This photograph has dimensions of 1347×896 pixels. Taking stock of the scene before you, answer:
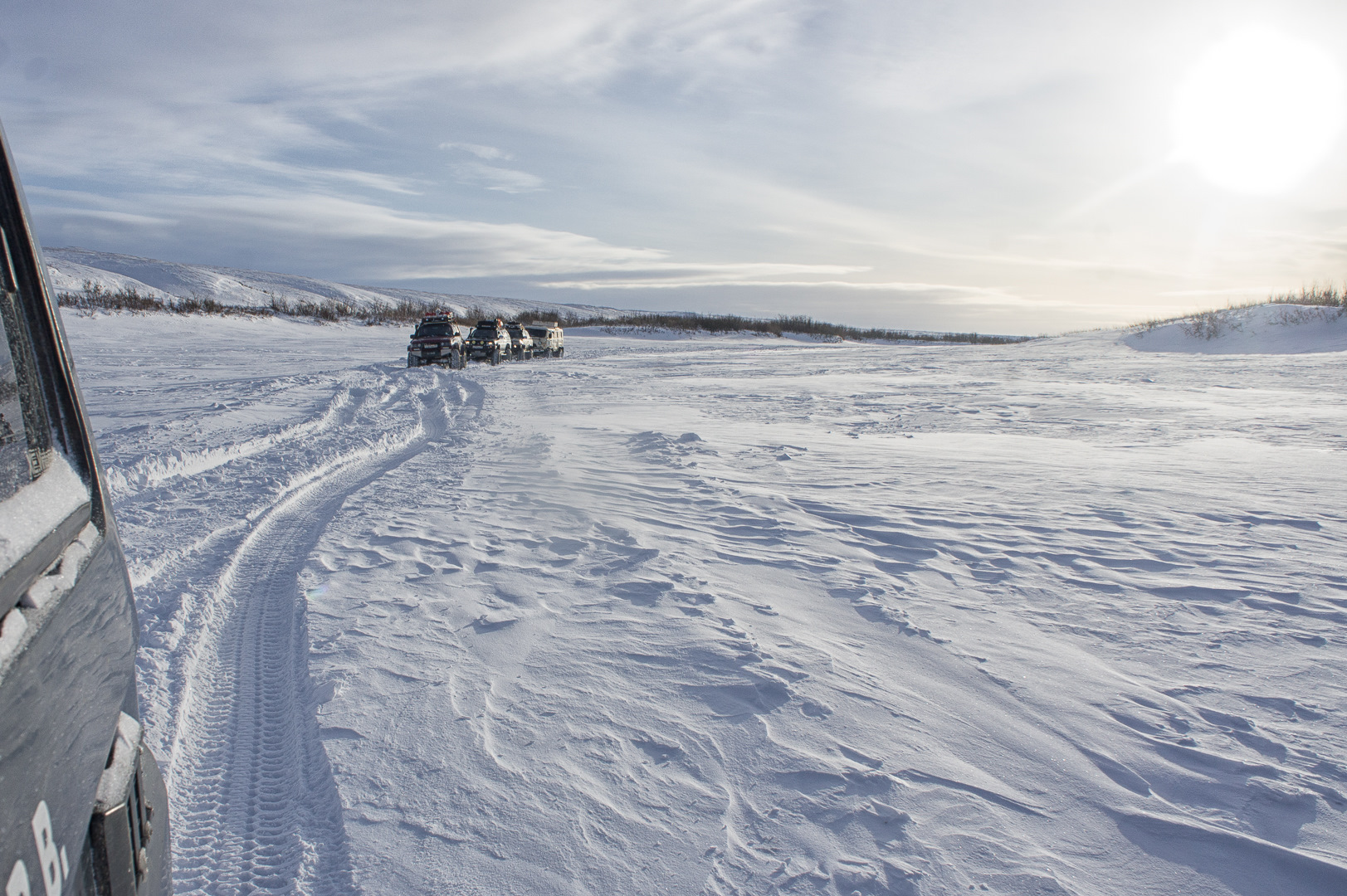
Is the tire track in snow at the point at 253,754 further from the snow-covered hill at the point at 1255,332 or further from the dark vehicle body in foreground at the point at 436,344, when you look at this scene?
the snow-covered hill at the point at 1255,332

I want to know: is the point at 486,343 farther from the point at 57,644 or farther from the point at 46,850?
the point at 46,850

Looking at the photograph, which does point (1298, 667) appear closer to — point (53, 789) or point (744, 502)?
point (744, 502)

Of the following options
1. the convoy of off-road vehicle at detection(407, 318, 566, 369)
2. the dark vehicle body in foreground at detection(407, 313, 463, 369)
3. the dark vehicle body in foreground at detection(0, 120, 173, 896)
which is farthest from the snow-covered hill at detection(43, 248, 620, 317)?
the dark vehicle body in foreground at detection(0, 120, 173, 896)

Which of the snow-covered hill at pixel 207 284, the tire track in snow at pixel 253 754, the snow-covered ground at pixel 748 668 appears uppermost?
the snow-covered hill at pixel 207 284

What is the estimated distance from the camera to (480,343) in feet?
79.7

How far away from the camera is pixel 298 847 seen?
2.39 metres

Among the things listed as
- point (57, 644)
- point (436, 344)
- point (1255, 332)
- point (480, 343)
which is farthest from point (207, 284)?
point (57, 644)

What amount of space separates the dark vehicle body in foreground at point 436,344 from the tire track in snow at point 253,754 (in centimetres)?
1697

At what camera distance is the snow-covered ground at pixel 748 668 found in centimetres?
238

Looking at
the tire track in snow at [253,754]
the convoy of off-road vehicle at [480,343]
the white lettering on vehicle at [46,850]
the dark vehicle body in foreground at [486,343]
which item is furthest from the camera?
the dark vehicle body in foreground at [486,343]

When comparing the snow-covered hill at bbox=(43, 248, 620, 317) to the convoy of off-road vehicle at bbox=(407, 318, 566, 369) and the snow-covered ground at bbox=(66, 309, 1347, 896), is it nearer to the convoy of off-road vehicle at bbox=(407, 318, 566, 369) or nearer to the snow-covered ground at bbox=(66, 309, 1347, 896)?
the convoy of off-road vehicle at bbox=(407, 318, 566, 369)

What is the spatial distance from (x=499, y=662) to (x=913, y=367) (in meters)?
21.3

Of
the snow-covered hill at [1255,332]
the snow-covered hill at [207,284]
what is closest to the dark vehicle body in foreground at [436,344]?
the snow-covered hill at [1255,332]

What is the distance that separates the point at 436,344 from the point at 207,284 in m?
56.1
